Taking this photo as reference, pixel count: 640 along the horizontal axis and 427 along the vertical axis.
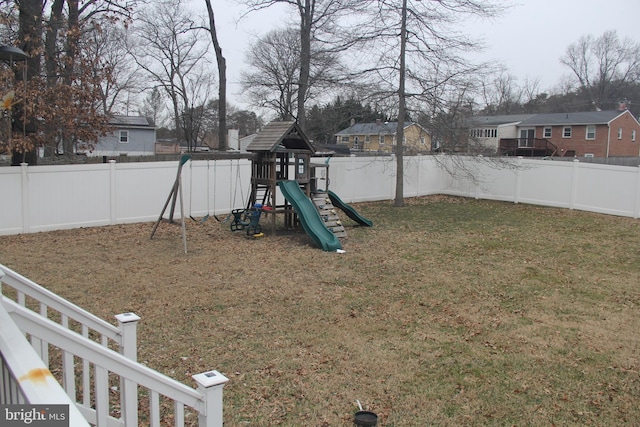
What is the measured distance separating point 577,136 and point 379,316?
39.2 meters

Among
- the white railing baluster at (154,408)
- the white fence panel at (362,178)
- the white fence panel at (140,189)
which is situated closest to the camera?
the white railing baluster at (154,408)

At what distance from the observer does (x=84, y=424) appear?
127cm

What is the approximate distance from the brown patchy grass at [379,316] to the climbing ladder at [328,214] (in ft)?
1.02

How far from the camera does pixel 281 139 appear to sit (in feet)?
34.0

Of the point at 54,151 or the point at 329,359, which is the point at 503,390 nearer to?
the point at 329,359

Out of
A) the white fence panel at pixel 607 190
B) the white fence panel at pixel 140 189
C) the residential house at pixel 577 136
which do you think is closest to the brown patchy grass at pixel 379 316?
the white fence panel at pixel 140 189

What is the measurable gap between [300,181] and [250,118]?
4021 cm

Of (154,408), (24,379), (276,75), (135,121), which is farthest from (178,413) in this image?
(135,121)

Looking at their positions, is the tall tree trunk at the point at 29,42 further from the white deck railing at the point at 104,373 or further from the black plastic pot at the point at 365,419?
the black plastic pot at the point at 365,419

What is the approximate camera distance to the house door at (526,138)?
132ft

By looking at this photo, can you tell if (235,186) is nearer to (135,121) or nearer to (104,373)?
(104,373)

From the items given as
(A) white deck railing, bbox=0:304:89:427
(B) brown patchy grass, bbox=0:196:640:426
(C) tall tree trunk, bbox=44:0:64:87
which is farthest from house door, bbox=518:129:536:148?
(A) white deck railing, bbox=0:304:89:427

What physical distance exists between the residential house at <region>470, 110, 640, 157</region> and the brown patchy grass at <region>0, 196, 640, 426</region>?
31347mm

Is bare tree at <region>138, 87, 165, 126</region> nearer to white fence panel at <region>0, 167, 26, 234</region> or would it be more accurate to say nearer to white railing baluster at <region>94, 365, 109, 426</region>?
white fence panel at <region>0, 167, 26, 234</region>
